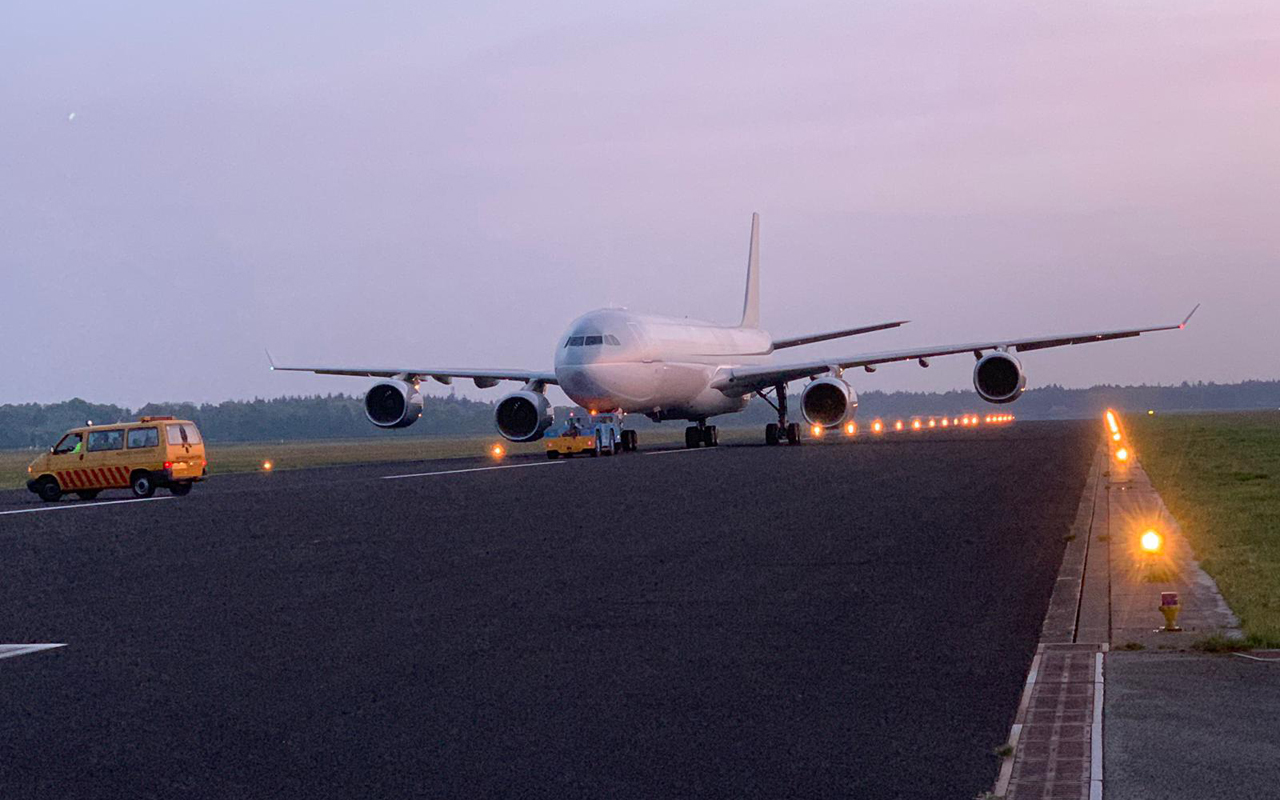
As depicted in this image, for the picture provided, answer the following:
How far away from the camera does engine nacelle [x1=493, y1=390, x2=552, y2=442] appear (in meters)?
39.7

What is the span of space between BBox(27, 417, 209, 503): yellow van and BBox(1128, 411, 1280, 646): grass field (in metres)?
17.1

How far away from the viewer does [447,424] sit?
170m

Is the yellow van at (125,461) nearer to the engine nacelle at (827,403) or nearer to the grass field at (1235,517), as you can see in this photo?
the grass field at (1235,517)

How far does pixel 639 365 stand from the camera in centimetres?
3866

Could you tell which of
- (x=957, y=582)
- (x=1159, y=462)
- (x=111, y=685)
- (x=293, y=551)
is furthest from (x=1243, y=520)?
(x=1159, y=462)

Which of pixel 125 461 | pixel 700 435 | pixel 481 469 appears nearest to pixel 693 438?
pixel 700 435

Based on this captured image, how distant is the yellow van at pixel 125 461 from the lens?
1048 inches

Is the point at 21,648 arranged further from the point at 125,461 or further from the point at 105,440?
the point at 105,440

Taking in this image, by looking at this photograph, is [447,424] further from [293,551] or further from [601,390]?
[293,551]

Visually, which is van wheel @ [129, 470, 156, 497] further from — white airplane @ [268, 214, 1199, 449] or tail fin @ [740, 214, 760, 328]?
tail fin @ [740, 214, 760, 328]

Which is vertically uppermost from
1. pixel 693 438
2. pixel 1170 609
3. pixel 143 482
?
pixel 693 438

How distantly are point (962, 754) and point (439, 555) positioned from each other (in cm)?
910

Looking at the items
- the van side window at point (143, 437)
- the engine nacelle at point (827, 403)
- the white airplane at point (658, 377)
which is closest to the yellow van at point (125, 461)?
the van side window at point (143, 437)

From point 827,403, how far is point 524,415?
8.41 meters
